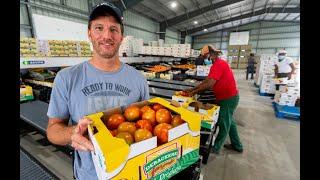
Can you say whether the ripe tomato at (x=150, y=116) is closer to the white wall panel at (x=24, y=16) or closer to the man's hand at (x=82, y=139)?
the man's hand at (x=82, y=139)

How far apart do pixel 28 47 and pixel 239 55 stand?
2098cm

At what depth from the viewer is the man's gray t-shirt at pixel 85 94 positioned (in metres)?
1.06

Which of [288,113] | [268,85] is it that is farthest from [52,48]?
[268,85]

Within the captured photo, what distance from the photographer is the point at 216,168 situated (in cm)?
285

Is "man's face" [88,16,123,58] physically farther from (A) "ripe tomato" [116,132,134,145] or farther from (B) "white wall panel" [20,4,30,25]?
(B) "white wall panel" [20,4,30,25]

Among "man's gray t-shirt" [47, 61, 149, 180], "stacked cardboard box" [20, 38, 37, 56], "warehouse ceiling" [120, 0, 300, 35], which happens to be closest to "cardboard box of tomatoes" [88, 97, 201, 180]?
"man's gray t-shirt" [47, 61, 149, 180]

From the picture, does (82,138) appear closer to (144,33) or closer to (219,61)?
(219,61)

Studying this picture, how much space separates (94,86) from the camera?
111 cm

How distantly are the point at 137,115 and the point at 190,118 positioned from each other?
0.29 metres

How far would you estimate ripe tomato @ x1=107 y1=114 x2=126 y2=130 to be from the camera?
90 cm

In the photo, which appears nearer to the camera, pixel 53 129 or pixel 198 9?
pixel 53 129
